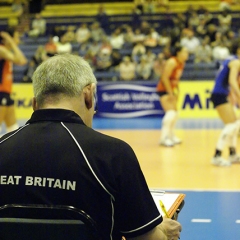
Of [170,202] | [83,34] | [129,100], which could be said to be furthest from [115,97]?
[170,202]

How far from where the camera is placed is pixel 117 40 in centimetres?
1767

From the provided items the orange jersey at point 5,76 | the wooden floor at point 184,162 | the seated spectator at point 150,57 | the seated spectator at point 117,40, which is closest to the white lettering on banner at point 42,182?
the wooden floor at point 184,162

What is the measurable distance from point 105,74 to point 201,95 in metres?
3.30

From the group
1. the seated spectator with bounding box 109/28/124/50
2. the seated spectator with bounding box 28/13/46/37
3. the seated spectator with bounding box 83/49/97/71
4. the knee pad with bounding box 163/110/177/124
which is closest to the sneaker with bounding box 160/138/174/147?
the knee pad with bounding box 163/110/177/124

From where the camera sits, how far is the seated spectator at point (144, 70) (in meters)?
14.7

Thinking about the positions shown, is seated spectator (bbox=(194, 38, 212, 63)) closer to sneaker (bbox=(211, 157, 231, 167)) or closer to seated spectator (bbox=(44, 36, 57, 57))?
seated spectator (bbox=(44, 36, 57, 57))

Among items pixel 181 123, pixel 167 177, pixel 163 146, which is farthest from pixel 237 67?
pixel 181 123

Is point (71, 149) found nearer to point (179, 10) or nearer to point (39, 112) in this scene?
point (39, 112)

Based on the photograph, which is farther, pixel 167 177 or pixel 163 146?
pixel 163 146

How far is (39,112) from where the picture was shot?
1.90 metres

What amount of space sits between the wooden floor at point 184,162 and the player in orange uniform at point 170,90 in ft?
0.76

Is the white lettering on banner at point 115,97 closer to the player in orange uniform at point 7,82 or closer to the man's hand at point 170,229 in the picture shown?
the player in orange uniform at point 7,82

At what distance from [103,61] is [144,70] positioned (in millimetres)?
1812

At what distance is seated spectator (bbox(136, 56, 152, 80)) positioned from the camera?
1473 cm
